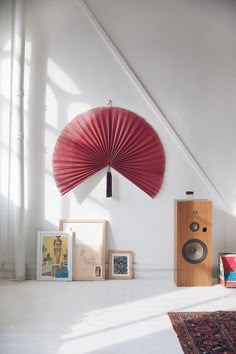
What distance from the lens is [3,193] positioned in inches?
166

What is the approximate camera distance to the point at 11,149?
4203 millimetres

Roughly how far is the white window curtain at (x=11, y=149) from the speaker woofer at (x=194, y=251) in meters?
1.53

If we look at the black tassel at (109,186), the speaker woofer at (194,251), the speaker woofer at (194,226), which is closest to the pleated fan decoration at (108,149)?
the black tassel at (109,186)

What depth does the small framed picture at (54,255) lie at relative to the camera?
4160 millimetres

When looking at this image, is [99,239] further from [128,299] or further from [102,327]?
[102,327]

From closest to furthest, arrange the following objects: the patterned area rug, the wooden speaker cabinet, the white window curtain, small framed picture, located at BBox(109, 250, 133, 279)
Answer: the patterned area rug, the wooden speaker cabinet, the white window curtain, small framed picture, located at BBox(109, 250, 133, 279)

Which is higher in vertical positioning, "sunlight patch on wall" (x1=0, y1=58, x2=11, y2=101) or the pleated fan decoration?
"sunlight patch on wall" (x1=0, y1=58, x2=11, y2=101)

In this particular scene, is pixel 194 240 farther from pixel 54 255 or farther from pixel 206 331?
pixel 54 255

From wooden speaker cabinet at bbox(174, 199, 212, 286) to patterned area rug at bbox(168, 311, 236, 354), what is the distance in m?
0.77

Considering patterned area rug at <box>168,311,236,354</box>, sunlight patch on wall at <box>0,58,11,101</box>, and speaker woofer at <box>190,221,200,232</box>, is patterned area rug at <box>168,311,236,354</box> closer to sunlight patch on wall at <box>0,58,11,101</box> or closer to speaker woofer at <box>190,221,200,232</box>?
speaker woofer at <box>190,221,200,232</box>

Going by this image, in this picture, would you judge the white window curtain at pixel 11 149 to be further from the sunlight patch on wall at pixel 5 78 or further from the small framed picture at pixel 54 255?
the small framed picture at pixel 54 255

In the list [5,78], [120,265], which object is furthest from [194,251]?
[5,78]

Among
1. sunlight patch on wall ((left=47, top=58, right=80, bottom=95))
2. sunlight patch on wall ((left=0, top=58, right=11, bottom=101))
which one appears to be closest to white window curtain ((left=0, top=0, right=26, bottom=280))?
sunlight patch on wall ((left=0, top=58, right=11, bottom=101))

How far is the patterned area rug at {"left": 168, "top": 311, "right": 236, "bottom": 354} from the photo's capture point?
2627 mm
